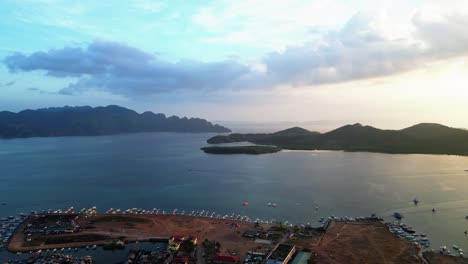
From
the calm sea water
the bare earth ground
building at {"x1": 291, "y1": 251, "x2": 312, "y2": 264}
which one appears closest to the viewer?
building at {"x1": 291, "y1": 251, "x2": 312, "y2": 264}

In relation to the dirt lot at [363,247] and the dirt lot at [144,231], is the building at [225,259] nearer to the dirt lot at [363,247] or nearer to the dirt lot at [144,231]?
the dirt lot at [144,231]

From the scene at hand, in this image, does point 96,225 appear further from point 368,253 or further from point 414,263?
point 414,263

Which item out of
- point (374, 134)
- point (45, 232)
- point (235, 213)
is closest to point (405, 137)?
point (374, 134)

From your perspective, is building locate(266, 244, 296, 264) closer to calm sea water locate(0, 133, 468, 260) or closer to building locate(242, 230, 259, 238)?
building locate(242, 230, 259, 238)

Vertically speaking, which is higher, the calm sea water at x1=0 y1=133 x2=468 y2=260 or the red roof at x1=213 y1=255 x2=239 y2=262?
the calm sea water at x1=0 y1=133 x2=468 y2=260

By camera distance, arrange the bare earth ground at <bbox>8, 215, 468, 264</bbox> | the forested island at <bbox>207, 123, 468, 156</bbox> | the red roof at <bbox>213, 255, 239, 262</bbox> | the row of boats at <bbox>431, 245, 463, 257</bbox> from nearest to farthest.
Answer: the red roof at <bbox>213, 255, 239, 262</bbox> → the bare earth ground at <bbox>8, 215, 468, 264</bbox> → the row of boats at <bbox>431, 245, 463, 257</bbox> → the forested island at <bbox>207, 123, 468, 156</bbox>

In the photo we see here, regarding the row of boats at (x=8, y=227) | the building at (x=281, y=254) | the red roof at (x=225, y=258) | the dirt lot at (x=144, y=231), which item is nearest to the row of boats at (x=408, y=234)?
the building at (x=281, y=254)

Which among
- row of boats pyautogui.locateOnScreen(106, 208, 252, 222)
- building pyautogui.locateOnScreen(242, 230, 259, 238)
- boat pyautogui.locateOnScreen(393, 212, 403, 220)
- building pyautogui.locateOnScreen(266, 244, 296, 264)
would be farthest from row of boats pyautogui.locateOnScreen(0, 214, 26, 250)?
boat pyautogui.locateOnScreen(393, 212, 403, 220)
